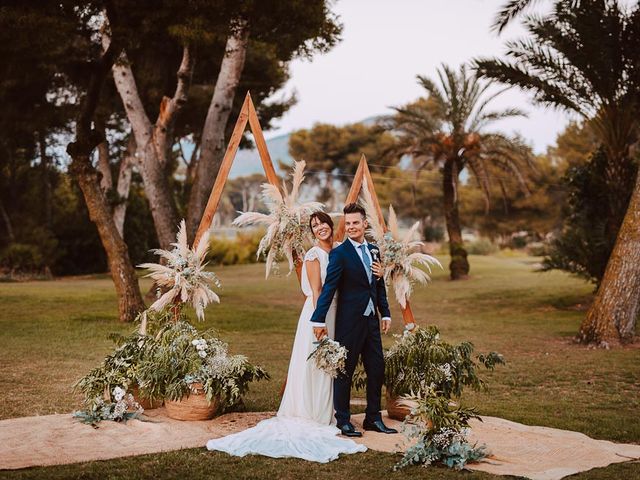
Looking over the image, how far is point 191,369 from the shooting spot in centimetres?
728

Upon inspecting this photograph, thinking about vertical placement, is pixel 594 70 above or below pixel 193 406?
above

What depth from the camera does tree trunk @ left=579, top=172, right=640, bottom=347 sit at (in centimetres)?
1317

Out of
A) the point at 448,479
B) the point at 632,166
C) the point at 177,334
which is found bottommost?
the point at 448,479

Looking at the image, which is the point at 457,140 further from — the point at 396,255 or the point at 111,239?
the point at 396,255

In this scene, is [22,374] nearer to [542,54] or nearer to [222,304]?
[222,304]

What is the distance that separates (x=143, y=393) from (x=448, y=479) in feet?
10.2

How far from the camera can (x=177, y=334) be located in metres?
7.65

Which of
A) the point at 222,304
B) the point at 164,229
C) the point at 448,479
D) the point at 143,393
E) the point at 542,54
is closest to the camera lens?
the point at 448,479

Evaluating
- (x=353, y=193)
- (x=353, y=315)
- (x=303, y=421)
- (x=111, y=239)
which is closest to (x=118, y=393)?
(x=303, y=421)

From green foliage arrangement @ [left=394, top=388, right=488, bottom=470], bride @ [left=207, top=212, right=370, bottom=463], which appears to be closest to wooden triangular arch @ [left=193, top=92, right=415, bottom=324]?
bride @ [left=207, top=212, right=370, bottom=463]

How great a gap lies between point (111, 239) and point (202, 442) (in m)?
9.32

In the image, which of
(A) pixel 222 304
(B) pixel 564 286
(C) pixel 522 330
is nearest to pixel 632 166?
(C) pixel 522 330

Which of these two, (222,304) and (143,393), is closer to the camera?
(143,393)

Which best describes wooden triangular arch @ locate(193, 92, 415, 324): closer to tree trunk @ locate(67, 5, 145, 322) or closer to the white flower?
the white flower
